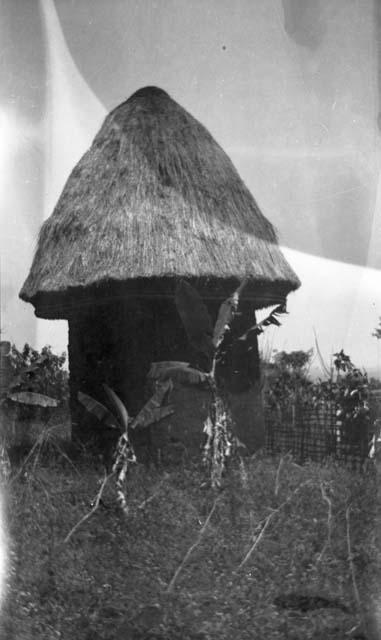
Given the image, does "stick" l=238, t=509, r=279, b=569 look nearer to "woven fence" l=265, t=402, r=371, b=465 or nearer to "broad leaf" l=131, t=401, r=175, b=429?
"woven fence" l=265, t=402, r=371, b=465

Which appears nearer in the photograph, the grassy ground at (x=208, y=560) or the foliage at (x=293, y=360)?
the grassy ground at (x=208, y=560)

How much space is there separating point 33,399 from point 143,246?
52 centimetres

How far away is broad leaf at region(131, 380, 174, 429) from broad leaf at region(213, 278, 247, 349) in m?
0.15

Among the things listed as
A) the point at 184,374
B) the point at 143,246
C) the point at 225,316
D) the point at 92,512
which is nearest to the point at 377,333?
the point at 225,316

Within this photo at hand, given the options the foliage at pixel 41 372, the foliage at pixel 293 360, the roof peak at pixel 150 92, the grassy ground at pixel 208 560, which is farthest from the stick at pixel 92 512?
the roof peak at pixel 150 92

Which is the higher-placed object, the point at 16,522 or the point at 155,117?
the point at 155,117

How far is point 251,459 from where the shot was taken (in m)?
1.58

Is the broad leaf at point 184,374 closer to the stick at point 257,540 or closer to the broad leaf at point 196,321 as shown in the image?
the broad leaf at point 196,321

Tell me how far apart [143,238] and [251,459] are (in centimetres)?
61

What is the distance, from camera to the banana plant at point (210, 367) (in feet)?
5.11

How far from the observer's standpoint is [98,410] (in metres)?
1.64

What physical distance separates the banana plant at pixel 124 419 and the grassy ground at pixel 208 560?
0.03m

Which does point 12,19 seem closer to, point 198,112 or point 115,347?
point 198,112

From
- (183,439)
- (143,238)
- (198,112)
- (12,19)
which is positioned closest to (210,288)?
(143,238)
